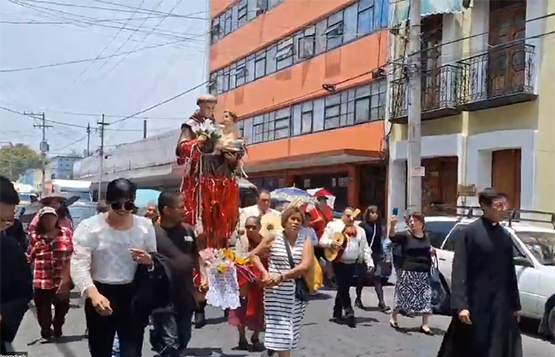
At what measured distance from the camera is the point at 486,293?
19.7ft

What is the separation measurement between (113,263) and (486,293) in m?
3.03

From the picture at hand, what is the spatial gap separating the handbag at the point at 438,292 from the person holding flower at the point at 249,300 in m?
2.68

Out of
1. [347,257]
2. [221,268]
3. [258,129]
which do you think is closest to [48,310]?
[221,268]

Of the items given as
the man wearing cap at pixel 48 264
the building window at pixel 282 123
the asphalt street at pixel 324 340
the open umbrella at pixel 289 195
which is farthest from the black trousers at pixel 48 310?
the building window at pixel 282 123

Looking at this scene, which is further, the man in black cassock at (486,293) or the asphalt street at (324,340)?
the asphalt street at (324,340)

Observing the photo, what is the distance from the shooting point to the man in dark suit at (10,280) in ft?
11.0

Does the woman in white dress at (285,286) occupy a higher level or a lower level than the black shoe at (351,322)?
higher

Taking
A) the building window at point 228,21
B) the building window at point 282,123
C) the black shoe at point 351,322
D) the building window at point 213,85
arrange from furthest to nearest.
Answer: the building window at point 213,85 → the building window at point 228,21 → the building window at point 282,123 → the black shoe at point 351,322

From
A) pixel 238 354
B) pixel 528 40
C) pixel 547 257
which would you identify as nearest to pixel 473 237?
pixel 238 354

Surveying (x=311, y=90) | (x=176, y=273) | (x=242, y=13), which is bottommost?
(x=176, y=273)

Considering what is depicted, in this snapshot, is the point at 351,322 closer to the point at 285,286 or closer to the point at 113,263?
the point at 285,286

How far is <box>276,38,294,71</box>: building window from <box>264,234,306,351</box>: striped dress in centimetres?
Result: 2289

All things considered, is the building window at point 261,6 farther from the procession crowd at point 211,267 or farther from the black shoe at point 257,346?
the black shoe at point 257,346

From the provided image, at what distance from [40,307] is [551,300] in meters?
6.65
